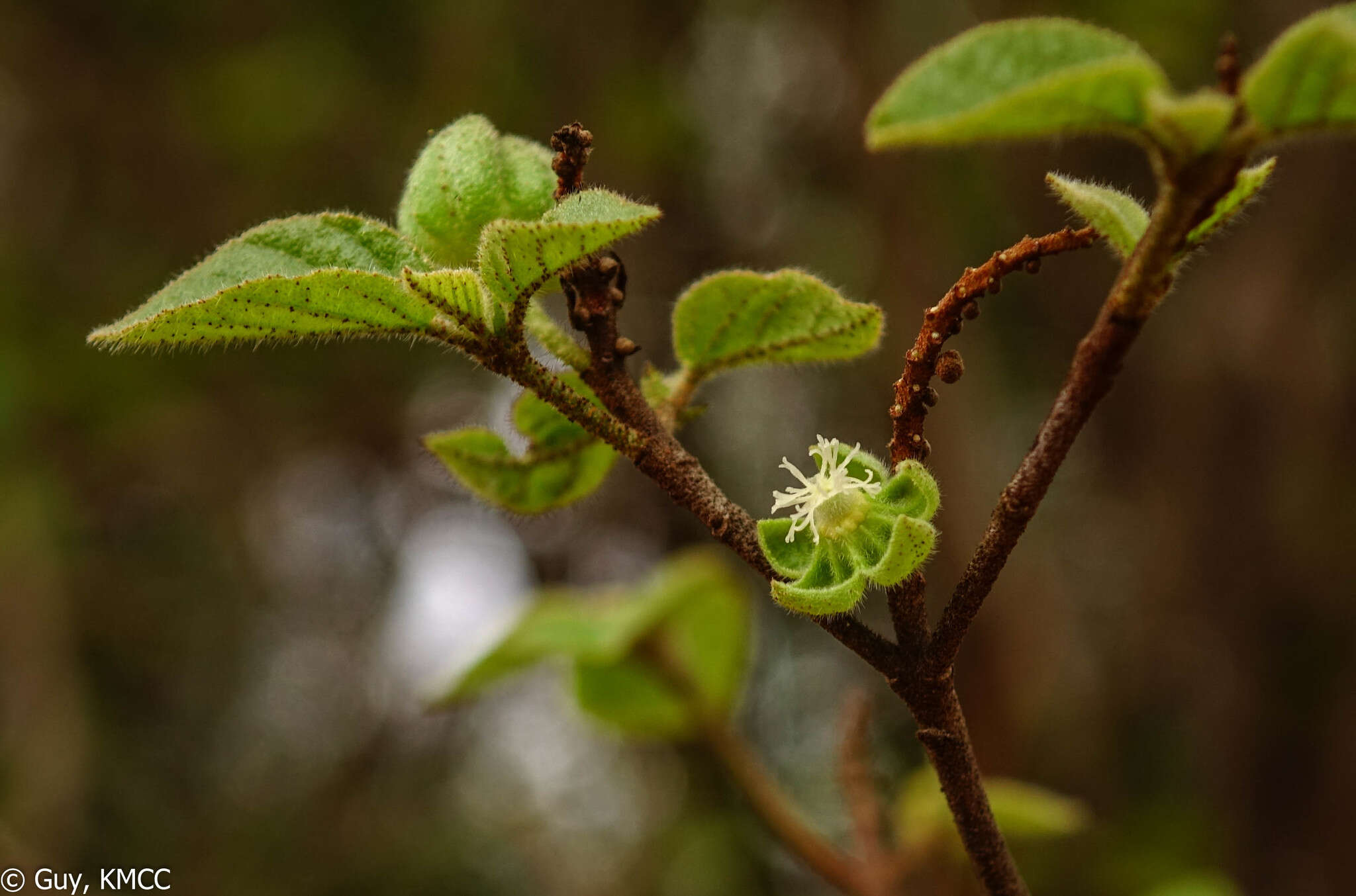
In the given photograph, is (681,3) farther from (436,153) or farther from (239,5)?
(436,153)

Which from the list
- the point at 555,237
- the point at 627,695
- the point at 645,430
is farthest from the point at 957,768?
the point at 627,695

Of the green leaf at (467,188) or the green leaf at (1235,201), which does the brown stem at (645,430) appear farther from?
the green leaf at (1235,201)

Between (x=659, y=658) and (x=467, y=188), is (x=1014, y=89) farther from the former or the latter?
(x=659, y=658)

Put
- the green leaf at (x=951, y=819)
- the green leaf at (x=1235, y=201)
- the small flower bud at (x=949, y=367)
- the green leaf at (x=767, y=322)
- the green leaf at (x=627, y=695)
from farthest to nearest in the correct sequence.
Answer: the green leaf at (x=627, y=695)
the green leaf at (x=951, y=819)
the green leaf at (x=767, y=322)
the small flower bud at (x=949, y=367)
the green leaf at (x=1235, y=201)

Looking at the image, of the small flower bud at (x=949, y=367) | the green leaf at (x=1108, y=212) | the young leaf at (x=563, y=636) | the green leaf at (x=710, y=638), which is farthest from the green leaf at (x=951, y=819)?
the green leaf at (x=1108, y=212)

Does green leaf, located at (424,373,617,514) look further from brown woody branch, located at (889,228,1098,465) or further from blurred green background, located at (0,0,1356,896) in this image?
blurred green background, located at (0,0,1356,896)
